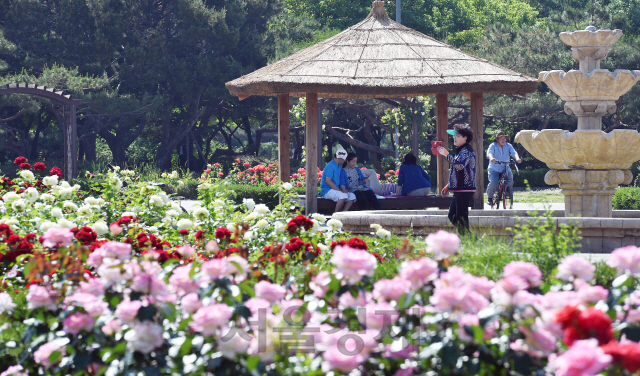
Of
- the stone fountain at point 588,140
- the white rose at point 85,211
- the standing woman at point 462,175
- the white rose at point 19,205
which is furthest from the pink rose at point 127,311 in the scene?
the stone fountain at point 588,140

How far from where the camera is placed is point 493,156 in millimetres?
13938

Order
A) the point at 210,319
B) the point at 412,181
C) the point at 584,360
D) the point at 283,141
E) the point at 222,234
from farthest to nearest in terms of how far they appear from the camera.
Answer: the point at 412,181 < the point at 283,141 < the point at 222,234 < the point at 210,319 < the point at 584,360

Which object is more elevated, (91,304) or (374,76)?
→ (374,76)

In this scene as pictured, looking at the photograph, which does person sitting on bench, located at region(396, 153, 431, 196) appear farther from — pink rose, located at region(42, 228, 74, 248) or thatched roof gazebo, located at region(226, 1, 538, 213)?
pink rose, located at region(42, 228, 74, 248)

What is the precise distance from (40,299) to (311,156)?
824 cm

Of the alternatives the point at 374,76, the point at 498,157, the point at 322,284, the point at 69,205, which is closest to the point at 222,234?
the point at 322,284

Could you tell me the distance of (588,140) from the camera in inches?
345

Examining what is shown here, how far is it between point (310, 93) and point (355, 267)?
28.7 feet

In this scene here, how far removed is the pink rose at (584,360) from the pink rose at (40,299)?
2.18 metres

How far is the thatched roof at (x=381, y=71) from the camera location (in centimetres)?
1083

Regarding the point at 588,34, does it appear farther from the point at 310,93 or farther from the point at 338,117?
the point at 338,117

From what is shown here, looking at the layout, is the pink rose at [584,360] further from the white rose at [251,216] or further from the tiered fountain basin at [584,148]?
the tiered fountain basin at [584,148]

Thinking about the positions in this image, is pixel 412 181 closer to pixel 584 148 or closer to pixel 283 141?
pixel 283 141

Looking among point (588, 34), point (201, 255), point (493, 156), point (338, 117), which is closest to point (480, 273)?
point (201, 255)
